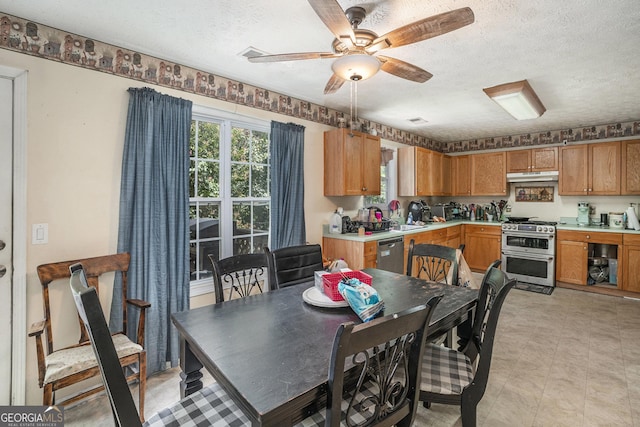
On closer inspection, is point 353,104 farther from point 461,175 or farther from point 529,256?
point 529,256

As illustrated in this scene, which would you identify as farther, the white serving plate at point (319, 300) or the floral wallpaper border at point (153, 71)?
the floral wallpaper border at point (153, 71)

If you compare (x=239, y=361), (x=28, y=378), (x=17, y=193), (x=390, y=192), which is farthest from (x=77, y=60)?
(x=390, y=192)

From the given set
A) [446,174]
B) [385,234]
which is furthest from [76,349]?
[446,174]

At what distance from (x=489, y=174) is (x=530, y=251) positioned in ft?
5.08

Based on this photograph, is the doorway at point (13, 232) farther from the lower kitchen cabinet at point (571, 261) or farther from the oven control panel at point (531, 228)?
the lower kitchen cabinet at point (571, 261)

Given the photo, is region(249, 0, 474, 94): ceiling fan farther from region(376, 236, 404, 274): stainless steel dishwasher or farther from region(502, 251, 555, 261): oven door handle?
region(502, 251, 555, 261): oven door handle

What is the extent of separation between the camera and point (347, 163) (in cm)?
382

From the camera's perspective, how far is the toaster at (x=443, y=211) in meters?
5.77

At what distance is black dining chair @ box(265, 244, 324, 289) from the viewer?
2.27 meters

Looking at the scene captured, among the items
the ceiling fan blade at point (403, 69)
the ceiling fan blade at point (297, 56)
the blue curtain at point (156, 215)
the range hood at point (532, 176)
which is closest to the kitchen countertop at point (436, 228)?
the range hood at point (532, 176)

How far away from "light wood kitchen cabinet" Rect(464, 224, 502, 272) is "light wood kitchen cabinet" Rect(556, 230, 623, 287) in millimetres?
834

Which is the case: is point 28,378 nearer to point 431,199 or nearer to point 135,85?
point 135,85

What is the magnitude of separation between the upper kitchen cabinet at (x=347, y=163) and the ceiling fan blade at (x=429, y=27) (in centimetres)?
205

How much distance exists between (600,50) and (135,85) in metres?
3.54
